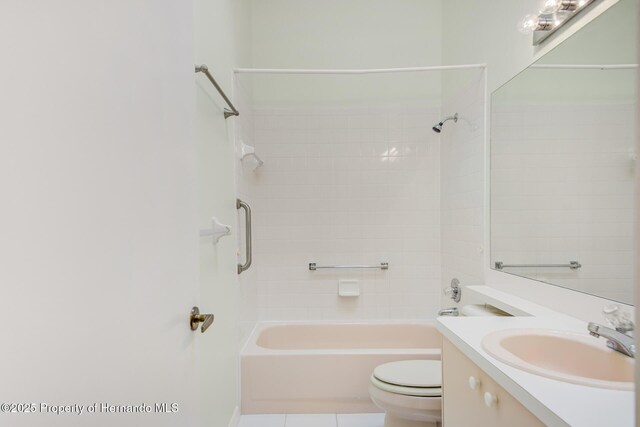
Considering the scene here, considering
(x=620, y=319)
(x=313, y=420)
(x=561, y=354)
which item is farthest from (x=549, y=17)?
(x=313, y=420)

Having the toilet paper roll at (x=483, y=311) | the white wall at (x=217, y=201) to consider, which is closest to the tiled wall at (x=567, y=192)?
the toilet paper roll at (x=483, y=311)

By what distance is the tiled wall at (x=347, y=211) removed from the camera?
2.74 meters

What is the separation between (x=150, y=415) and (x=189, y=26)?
3.06 ft

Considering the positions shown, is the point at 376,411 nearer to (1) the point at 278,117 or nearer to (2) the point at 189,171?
(2) the point at 189,171

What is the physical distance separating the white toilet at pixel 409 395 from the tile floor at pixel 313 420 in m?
0.30

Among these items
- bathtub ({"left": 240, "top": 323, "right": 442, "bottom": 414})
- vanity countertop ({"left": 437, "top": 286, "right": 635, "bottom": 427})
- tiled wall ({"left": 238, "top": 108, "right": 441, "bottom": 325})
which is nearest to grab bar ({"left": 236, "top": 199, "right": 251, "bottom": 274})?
bathtub ({"left": 240, "top": 323, "right": 442, "bottom": 414})

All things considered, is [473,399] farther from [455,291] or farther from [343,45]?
[343,45]

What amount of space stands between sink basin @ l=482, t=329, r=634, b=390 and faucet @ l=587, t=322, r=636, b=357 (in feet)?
0.06

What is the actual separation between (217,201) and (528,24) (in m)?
1.67

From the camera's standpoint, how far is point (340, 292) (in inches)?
107

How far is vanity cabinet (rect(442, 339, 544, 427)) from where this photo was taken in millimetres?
822

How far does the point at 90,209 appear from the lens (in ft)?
1.61

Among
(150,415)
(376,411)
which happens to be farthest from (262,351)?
(150,415)

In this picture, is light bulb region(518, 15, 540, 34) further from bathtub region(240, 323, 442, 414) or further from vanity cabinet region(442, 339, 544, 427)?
bathtub region(240, 323, 442, 414)
